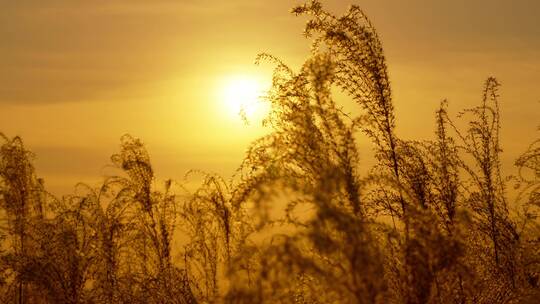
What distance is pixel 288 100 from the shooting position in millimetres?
14203

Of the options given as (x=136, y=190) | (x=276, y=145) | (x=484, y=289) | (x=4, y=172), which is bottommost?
(x=484, y=289)

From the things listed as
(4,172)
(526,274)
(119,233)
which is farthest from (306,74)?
(4,172)

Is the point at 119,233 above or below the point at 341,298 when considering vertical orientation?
above

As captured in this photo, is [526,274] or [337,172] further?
[526,274]

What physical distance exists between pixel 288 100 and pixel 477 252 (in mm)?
8763

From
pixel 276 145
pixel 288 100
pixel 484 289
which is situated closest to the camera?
pixel 276 145

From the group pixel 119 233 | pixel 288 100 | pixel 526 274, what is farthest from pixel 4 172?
pixel 526 274

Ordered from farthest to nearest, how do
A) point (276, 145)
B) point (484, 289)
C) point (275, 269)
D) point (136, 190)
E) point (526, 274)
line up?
1. point (136, 190)
2. point (526, 274)
3. point (484, 289)
4. point (276, 145)
5. point (275, 269)

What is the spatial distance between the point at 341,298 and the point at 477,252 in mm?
10083

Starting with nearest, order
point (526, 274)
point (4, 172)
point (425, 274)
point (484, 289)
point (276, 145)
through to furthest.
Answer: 1. point (425, 274)
2. point (276, 145)
3. point (484, 289)
4. point (526, 274)
5. point (4, 172)

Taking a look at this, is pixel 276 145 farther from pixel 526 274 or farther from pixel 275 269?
pixel 526 274

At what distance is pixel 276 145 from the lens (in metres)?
Answer: 12.9

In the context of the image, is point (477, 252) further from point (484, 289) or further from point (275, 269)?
point (275, 269)

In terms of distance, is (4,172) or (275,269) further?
(4,172)
